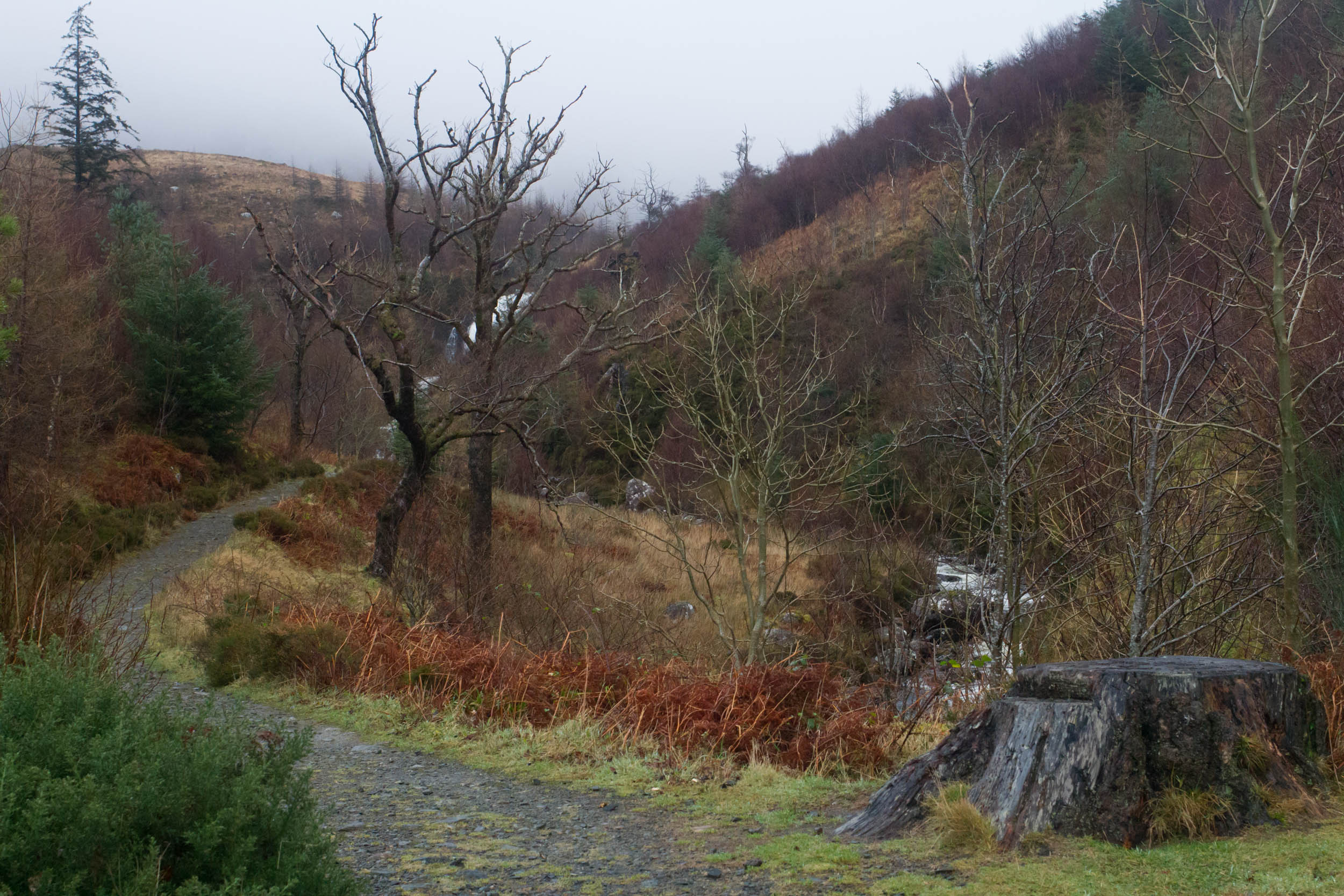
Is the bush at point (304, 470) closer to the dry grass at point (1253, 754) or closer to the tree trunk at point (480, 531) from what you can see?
the tree trunk at point (480, 531)

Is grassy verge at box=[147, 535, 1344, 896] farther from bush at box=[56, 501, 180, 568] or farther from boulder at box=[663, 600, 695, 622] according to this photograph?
bush at box=[56, 501, 180, 568]

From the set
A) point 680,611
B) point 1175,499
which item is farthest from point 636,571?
point 1175,499

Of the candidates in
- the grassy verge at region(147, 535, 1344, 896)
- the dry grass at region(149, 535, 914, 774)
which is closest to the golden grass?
the dry grass at region(149, 535, 914, 774)

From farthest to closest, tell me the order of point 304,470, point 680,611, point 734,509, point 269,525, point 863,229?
point 863,229, point 304,470, point 269,525, point 680,611, point 734,509

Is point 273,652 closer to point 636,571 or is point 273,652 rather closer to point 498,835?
point 498,835

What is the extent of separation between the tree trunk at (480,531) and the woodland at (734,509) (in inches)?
1.7

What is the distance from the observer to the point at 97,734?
8.32 feet

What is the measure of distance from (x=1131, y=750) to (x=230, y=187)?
9519cm

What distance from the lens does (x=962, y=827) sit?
10.6 ft

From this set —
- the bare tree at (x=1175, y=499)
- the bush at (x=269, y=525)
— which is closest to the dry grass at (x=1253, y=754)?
the bare tree at (x=1175, y=499)

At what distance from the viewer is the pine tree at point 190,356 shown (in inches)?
806

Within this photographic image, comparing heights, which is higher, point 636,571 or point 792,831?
point 792,831

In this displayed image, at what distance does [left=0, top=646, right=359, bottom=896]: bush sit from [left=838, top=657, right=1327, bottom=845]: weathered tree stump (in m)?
2.21

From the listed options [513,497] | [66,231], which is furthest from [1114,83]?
[66,231]
